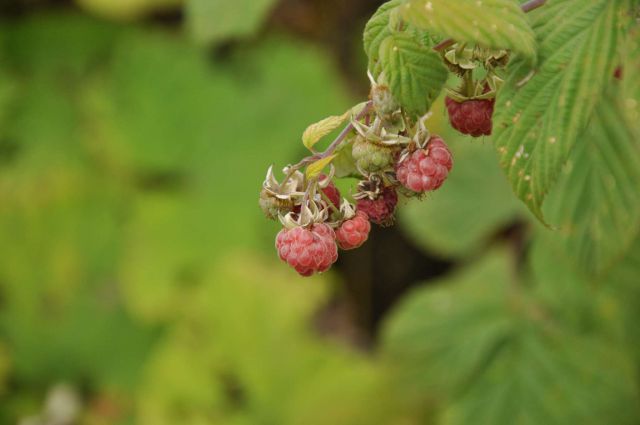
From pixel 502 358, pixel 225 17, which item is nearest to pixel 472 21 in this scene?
pixel 225 17

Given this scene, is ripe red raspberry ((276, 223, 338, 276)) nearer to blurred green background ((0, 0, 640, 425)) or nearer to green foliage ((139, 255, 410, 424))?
blurred green background ((0, 0, 640, 425))

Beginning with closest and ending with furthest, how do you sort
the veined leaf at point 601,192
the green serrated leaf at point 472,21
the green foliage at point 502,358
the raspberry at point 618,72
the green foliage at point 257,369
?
the green serrated leaf at point 472,21, the raspberry at point 618,72, the veined leaf at point 601,192, the green foliage at point 502,358, the green foliage at point 257,369

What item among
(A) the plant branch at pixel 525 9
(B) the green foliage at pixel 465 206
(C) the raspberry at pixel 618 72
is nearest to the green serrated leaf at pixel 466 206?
(B) the green foliage at pixel 465 206

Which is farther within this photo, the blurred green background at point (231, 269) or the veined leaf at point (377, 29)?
the blurred green background at point (231, 269)

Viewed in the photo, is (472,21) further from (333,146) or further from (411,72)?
(333,146)

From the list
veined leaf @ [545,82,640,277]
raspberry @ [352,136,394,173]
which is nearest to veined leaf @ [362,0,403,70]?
raspberry @ [352,136,394,173]

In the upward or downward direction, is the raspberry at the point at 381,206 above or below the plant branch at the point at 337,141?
below

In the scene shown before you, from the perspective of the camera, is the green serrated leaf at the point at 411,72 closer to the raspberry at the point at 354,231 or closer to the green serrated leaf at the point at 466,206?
the raspberry at the point at 354,231

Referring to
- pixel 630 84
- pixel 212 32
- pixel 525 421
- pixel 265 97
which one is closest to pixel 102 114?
pixel 265 97
